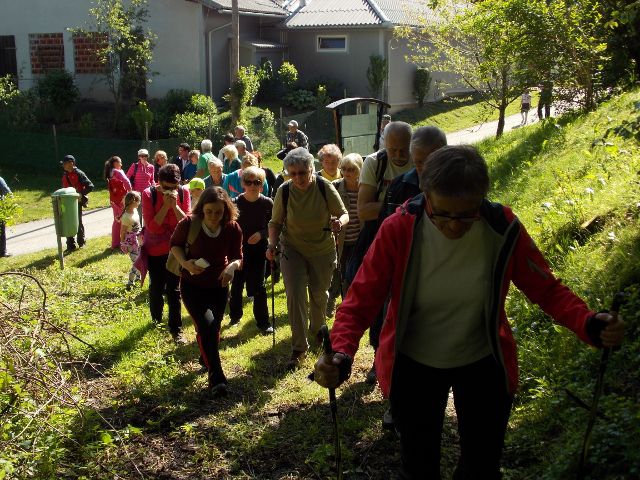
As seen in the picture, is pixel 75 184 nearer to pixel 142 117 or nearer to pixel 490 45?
pixel 490 45

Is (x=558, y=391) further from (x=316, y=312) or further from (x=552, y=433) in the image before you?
(x=316, y=312)

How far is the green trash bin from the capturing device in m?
12.2

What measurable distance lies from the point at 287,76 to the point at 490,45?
15.4 metres

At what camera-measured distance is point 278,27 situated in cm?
3344

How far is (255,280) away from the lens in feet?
27.3

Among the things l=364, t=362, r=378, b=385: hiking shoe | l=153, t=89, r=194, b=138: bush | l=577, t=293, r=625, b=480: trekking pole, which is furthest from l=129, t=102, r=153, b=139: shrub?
l=577, t=293, r=625, b=480: trekking pole

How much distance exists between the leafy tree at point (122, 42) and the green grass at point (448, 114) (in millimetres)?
11079

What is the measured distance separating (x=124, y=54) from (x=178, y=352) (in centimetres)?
2015

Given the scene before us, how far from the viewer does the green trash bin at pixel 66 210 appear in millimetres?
12234

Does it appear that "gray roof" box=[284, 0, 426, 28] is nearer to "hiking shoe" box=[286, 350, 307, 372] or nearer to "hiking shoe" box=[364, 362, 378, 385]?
"hiking shoe" box=[286, 350, 307, 372]

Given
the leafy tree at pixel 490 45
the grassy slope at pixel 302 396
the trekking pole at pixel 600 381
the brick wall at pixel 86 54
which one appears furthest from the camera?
the brick wall at pixel 86 54

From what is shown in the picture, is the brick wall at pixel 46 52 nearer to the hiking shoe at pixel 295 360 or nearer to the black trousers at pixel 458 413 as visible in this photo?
the hiking shoe at pixel 295 360

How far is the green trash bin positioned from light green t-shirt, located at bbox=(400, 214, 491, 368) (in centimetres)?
989

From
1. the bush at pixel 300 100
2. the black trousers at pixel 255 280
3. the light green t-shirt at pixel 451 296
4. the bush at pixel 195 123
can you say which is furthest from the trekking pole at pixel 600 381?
the bush at pixel 300 100
